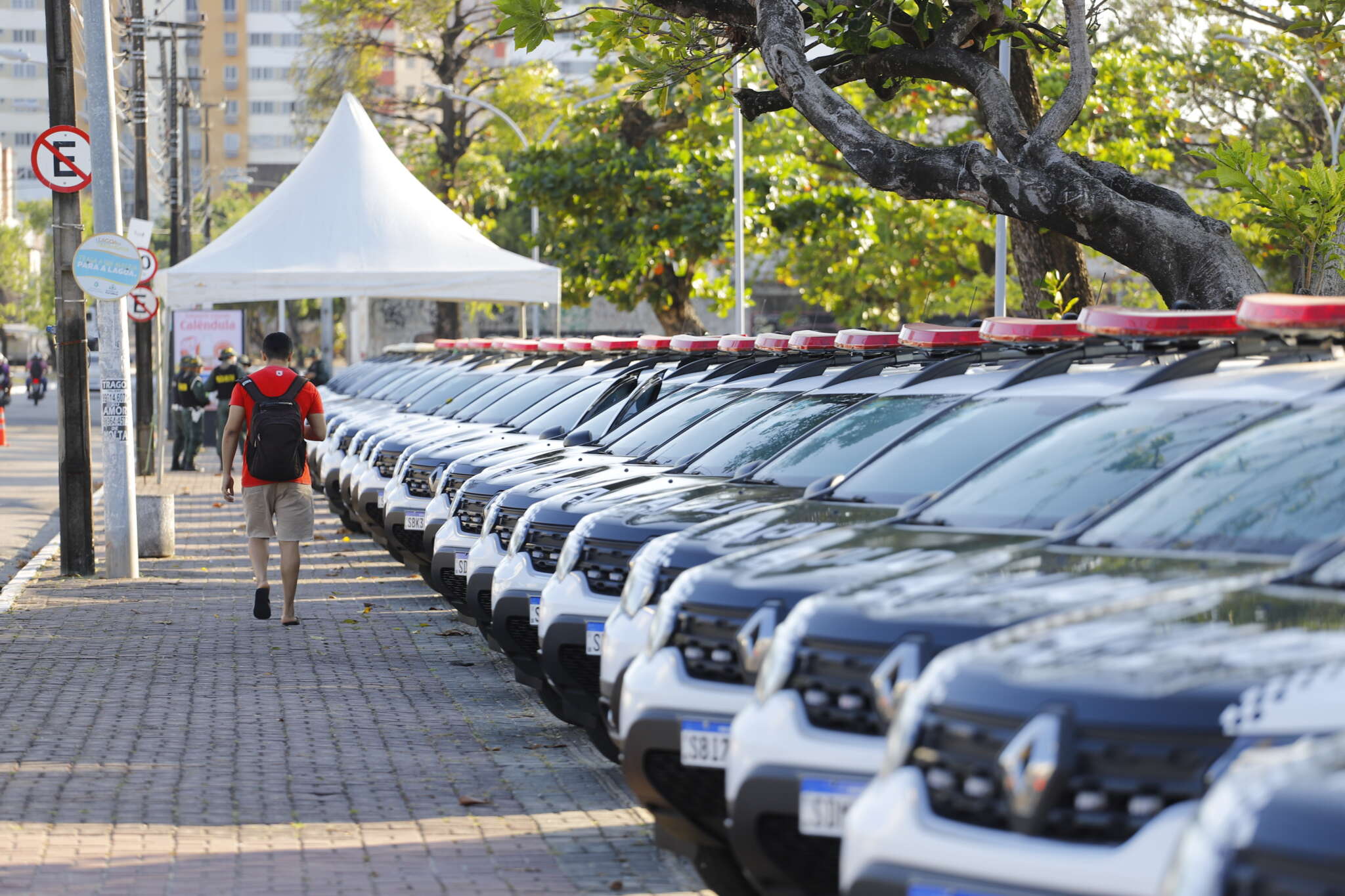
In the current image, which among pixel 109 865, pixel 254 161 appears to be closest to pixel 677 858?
pixel 109 865

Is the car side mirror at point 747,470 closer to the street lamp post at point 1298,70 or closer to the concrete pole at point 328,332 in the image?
the street lamp post at point 1298,70

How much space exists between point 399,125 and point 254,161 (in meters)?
105

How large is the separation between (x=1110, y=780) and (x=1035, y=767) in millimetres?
141

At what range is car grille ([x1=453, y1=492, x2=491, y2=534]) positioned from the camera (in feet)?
35.7

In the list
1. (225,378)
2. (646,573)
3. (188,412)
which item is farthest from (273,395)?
(188,412)

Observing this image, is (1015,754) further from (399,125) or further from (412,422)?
(399,125)

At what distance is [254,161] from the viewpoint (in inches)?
5837

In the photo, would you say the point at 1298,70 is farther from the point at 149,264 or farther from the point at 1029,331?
the point at 1029,331

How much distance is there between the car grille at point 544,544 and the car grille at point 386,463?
21.1 feet

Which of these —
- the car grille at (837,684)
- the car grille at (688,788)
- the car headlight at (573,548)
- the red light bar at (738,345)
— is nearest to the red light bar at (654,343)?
the red light bar at (738,345)

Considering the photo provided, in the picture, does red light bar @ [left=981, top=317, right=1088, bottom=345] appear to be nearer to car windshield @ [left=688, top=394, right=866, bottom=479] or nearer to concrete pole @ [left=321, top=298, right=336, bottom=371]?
car windshield @ [left=688, top=394, right=866, bottom=479]

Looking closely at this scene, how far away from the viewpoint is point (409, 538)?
13.7 meters

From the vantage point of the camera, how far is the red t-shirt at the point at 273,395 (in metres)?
12.5

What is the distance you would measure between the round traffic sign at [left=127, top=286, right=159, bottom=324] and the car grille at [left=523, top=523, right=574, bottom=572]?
1712 centimetres
